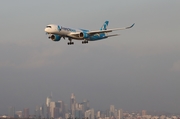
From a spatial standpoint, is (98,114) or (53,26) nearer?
(53,26)

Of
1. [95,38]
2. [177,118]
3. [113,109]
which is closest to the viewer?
[95,38]

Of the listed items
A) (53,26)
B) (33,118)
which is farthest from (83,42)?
(33,118)

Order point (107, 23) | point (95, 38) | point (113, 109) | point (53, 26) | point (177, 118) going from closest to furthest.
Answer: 1. point (53, 26)
2. point (95, 38)
3. point (107, 23)
4. point (177, 118)
5. point (113, 109)

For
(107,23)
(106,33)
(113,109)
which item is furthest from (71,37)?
(113,109)

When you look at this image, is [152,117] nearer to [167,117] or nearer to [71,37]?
[167,117]

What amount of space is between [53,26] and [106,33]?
12.1 m

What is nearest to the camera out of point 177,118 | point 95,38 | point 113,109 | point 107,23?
point 95,38

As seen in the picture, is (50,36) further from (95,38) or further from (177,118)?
(177,118)

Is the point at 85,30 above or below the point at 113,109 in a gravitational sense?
above

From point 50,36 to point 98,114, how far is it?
84024 mm

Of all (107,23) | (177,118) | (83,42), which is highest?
(107,23)

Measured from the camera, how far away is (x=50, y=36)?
266ft

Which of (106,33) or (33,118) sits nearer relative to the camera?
(106,33)

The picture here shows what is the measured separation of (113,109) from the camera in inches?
6191
